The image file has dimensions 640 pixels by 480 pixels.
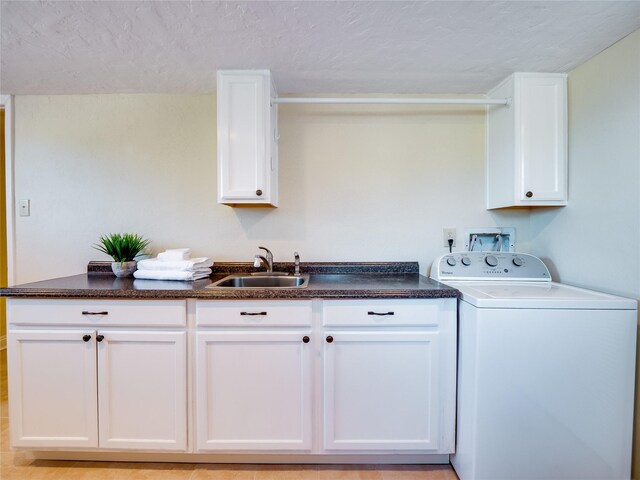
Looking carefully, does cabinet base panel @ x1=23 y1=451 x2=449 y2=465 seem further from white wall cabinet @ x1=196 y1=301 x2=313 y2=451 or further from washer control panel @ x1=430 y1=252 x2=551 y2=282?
washer control panel @ x1=430 y1=252 x2=551 y2=282

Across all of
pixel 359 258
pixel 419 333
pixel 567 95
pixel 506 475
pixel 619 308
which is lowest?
pixel 506 475

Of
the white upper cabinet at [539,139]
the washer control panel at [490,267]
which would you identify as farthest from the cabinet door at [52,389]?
the white upper cabinet at [539,139]

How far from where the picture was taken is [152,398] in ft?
4.67

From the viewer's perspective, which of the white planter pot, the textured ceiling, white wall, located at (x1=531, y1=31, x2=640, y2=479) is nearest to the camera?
the textured ceiling

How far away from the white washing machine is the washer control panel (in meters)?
0.47

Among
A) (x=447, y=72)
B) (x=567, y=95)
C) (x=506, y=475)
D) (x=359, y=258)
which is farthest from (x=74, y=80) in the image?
(x=506, y=475)

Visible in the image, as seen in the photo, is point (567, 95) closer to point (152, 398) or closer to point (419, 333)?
point (419, 333)

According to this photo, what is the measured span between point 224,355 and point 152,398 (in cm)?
41

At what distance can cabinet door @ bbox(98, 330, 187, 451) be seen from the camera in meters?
1.42

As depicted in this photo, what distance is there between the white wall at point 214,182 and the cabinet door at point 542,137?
303 millimetres

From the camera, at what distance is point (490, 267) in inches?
69.6

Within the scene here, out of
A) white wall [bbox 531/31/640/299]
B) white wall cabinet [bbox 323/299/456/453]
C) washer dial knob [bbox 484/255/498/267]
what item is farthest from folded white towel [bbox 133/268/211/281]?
white wall [bbox 531/31/640/299]

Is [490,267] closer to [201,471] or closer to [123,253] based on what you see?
[201,471]

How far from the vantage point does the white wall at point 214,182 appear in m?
1.98
